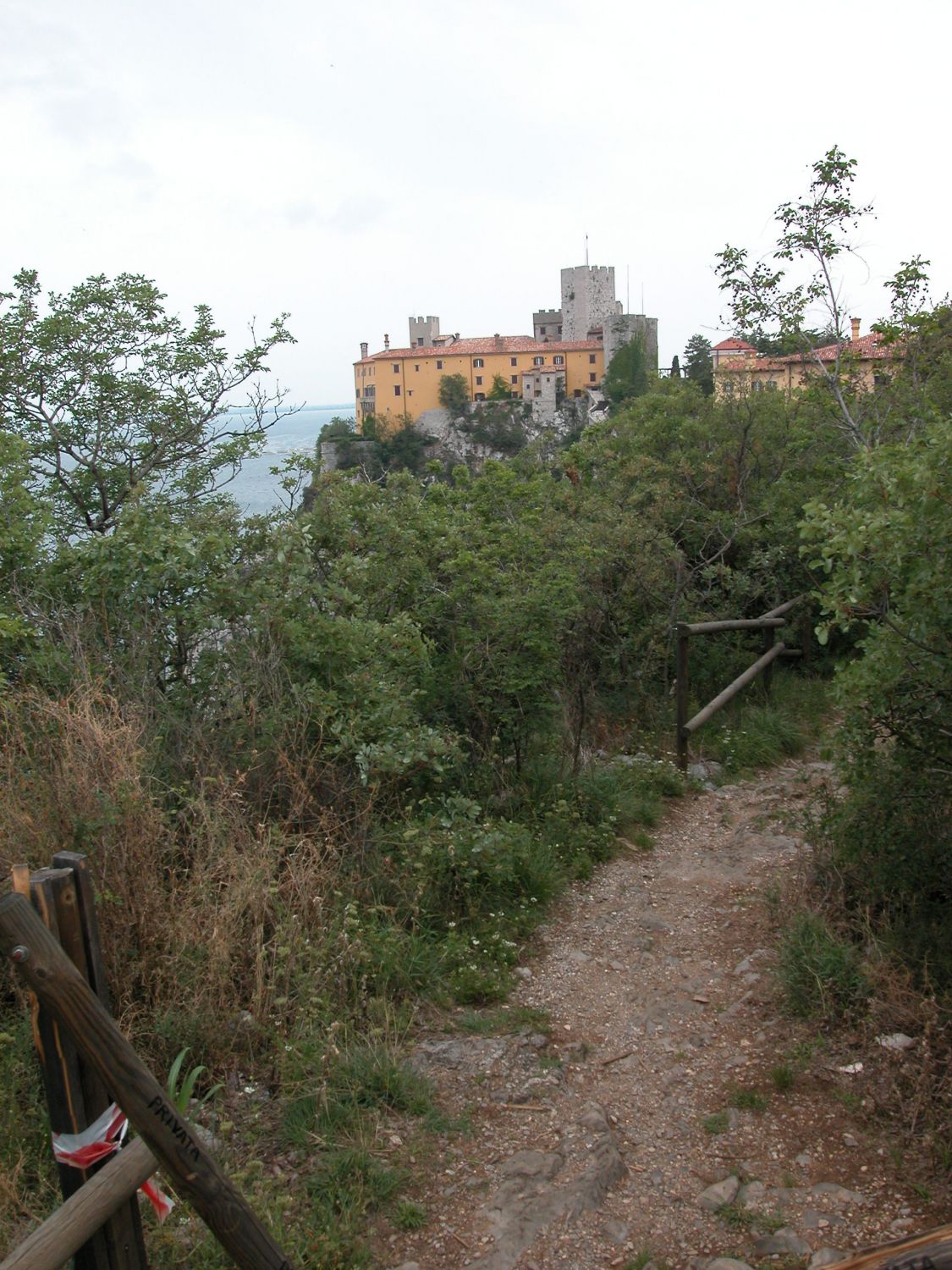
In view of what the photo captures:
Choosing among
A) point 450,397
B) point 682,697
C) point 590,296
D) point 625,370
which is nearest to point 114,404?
point 682,697

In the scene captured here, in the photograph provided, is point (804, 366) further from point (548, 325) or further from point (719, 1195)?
point (548, 325)

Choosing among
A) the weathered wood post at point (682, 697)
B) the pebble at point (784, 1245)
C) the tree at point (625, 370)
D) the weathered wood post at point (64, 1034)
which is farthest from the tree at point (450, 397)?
the weathered wood post at point (64, 1034)

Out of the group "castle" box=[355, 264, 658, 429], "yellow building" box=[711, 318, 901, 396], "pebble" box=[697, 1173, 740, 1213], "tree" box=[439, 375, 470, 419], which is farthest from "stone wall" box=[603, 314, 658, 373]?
"pebble" box=[697, 1173, 740, 1213]

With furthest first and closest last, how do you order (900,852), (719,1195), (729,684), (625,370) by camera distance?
(625,370), (729,684), (900,852), (719,1195)

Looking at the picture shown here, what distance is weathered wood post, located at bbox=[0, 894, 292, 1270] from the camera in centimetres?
184

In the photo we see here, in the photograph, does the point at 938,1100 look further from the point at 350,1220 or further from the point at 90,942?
the point at 90,942

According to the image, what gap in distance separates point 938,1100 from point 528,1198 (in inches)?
55.3

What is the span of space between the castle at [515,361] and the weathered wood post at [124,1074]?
80.2m

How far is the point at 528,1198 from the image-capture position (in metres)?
3.18

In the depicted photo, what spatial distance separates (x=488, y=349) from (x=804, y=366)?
80044 millimetres

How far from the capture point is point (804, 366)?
9883 mm

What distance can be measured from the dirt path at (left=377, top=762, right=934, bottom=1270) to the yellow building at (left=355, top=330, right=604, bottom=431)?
79.7 m

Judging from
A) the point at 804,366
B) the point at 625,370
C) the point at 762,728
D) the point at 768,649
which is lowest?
the point at 762,728

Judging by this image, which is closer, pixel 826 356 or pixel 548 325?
pixel 826 356
